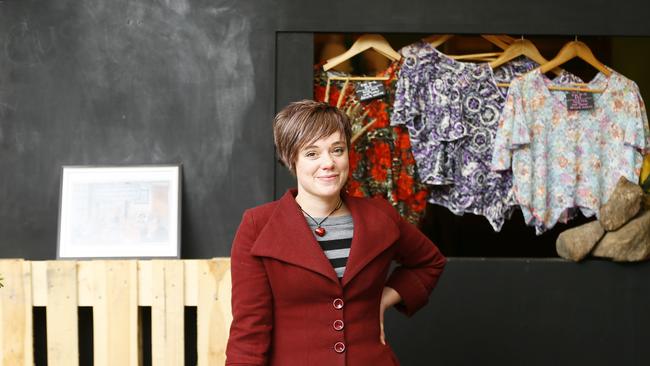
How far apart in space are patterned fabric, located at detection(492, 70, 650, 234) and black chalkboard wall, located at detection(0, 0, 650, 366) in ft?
1.31

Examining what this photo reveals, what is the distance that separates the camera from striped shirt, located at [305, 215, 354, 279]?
2.10 meters

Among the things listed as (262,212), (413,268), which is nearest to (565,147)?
(413,268)

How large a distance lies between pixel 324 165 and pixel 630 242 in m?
2.44

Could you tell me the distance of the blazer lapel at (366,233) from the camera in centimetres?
208

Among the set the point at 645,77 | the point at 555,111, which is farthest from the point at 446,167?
the point at 645,77

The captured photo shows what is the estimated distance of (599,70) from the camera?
4305mm

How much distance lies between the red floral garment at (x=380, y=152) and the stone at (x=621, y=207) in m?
1.03

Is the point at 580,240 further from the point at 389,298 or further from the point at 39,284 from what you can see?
the point at 39,284

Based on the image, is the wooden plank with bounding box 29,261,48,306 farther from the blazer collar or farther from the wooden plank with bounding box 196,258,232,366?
the blazer collar

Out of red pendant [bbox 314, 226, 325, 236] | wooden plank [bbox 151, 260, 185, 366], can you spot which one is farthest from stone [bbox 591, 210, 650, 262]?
red pendant [bbox 314, 226, 325, 236]

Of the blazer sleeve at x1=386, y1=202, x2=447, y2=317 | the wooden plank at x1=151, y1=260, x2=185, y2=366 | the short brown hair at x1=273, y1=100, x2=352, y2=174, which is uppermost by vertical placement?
the short brown hair at x1=273, y1=100, x2=352, y2=174

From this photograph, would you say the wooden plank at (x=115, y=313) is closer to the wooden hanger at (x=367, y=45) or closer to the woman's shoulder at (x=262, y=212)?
the woman's shoulder at (x=262, y=212)

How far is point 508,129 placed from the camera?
4148 millimetres

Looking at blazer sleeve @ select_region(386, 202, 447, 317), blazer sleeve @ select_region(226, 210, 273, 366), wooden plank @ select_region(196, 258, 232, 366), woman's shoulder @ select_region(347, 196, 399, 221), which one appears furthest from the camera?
wooden plank @ select_region(196, 258, 232, 366)
